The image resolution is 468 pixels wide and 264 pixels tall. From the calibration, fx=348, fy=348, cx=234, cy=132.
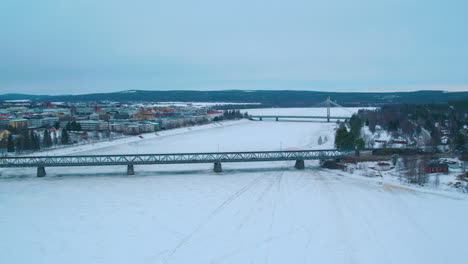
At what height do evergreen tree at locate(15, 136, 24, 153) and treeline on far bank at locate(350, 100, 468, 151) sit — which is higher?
treeline on far bank at locate(350, 100, 468, 151)

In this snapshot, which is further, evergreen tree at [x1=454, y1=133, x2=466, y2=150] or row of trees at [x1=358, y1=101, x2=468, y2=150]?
row of trees at [x1=358, y1=101, x2=468, y2=150]

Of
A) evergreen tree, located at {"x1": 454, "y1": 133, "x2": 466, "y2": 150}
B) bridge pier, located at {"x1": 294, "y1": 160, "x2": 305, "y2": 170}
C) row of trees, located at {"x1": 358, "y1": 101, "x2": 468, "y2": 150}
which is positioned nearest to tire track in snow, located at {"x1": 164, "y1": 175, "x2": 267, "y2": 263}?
bridge pier, located at {"x1": 294, "y1": 160, "x2": 305, "y2": 170}

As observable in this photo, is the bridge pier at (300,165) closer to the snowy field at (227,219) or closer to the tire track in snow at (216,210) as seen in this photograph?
the snowy field at (227,219)

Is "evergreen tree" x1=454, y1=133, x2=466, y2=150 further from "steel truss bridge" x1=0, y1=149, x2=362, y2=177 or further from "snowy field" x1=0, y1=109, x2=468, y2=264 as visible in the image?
"snowy field" x1=0, y1=109, x2=468, y2=264

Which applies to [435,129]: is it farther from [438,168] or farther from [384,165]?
[438,168]

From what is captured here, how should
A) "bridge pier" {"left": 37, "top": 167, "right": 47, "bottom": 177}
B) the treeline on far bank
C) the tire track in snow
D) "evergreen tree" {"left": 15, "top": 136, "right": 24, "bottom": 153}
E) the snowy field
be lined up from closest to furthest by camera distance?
the snowy field < the tire track in snow < "bridge pier" {"left": 37, "top": 167, "right": 47, "bottom": 177} < the treeline on far bank < "evergreen tree" {"left": 15, "top": 136, "right": 24, "bottom": 153}

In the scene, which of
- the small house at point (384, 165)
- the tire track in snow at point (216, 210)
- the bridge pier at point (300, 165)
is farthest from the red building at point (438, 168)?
the tire track in snow at point (216, 210)

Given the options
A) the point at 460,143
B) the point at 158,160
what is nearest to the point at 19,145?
the point at 158,160

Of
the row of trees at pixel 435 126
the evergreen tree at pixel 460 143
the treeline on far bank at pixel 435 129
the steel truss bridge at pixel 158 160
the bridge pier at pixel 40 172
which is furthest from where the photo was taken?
the row of trees at pixel 435 126

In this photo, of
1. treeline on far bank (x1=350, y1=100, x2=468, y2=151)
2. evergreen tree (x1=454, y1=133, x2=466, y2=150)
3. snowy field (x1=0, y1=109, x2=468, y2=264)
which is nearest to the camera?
snowy field (x1=0, y1=109, x2=468, y2=264)

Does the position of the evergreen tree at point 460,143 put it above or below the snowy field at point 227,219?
above
